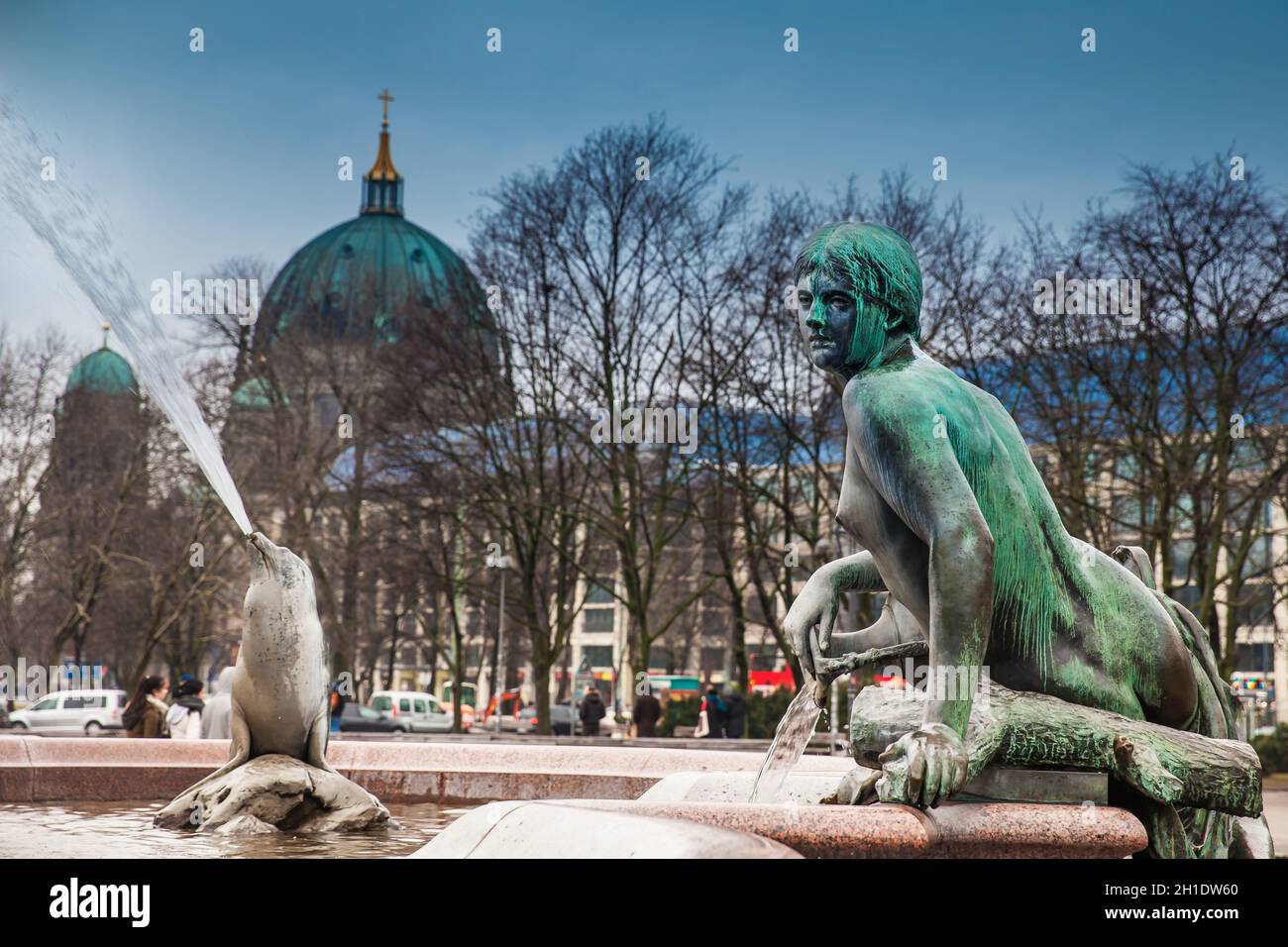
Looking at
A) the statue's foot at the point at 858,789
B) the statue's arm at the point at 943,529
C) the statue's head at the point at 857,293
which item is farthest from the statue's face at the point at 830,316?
the statue's foot at the point at 858,789

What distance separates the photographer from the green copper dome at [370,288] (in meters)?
34.5

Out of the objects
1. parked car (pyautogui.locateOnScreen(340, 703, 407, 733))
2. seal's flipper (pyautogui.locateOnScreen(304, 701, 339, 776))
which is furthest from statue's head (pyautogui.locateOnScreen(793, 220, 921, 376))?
parked car (pyautogui.locateOnScreen(340, 703, 407, 733))

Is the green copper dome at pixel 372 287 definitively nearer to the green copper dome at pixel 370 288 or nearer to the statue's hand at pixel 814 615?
the green copper dome at pixel 370 288

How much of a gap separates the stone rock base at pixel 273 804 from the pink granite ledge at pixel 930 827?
4.85m

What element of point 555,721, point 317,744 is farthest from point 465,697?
point 317,744

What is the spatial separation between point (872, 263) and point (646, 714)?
26682 mm

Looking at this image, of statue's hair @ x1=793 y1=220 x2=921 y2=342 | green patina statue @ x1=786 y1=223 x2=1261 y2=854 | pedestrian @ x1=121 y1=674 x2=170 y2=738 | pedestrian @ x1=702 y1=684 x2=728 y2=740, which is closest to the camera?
green patina statue @ x1=786 y1=223 x2=1261 y2=854

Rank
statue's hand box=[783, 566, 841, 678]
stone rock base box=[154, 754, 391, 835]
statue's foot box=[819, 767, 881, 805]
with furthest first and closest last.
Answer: stone rock base box=[154, 754, 391, 835], statue's hand box=[783, 566, 841, 678], statue's foot box=[819, 767, 881, 805]

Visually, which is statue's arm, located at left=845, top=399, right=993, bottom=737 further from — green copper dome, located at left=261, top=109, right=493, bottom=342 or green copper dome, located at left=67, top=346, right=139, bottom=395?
green copper dome, located at left=67, top=346, right=139, bottom=395

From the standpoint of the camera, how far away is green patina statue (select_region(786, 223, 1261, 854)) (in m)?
2.96

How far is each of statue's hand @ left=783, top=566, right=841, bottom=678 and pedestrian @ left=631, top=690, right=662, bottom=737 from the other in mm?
25816
